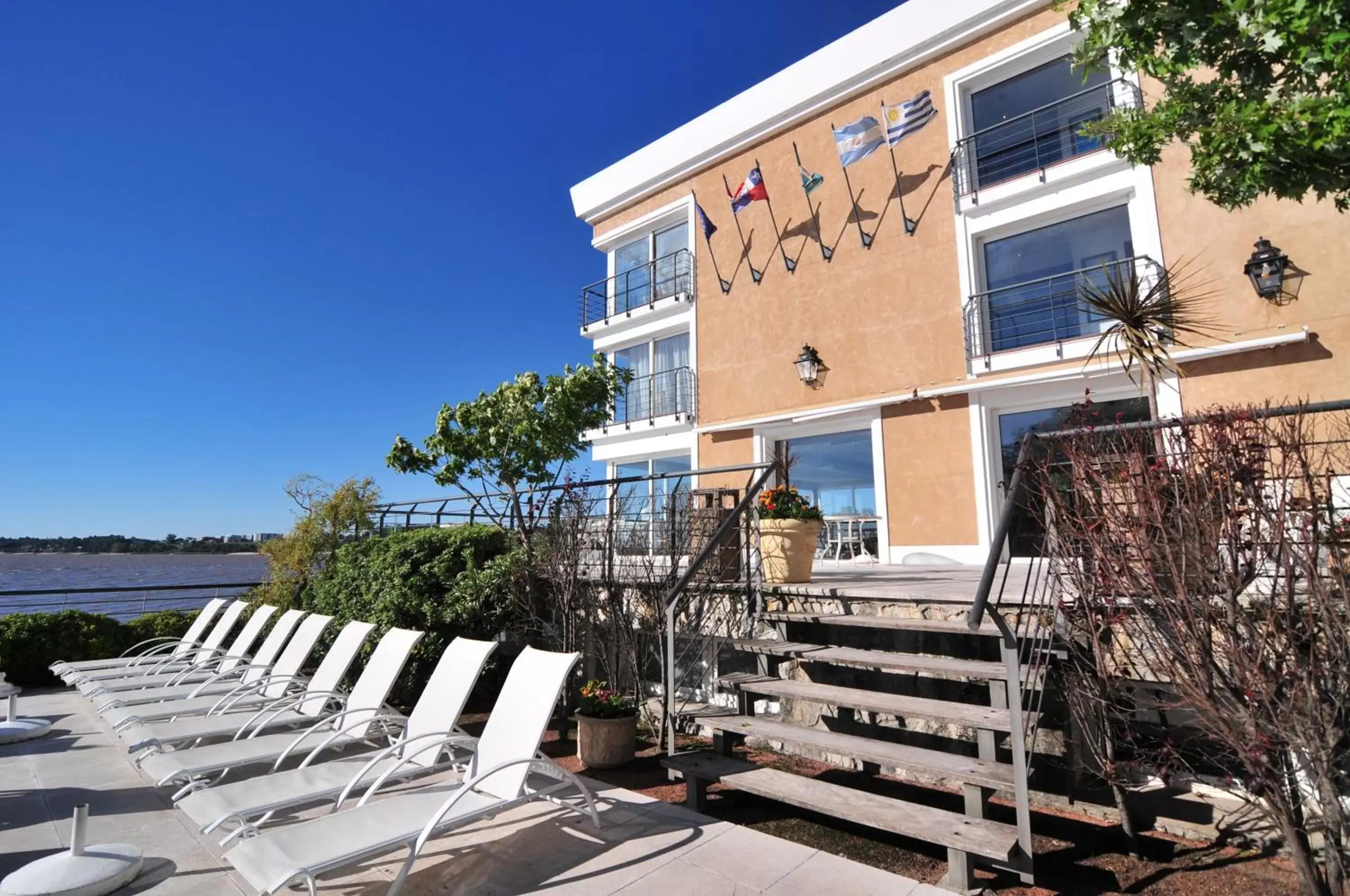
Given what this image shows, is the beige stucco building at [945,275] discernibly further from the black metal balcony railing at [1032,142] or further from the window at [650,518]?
the window at [650,518]

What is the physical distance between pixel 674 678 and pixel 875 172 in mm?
10362

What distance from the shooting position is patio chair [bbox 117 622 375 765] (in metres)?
5.18

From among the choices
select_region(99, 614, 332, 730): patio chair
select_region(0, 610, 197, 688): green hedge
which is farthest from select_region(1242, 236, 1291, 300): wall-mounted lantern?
select_region(0, 610, 197, 688): green hedge

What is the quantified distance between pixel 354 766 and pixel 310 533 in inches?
311

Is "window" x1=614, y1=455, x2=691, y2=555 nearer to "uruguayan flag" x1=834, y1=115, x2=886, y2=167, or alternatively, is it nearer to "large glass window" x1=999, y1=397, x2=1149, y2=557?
"large glass window" x1=999, y1=397, x2=1149, y2=557

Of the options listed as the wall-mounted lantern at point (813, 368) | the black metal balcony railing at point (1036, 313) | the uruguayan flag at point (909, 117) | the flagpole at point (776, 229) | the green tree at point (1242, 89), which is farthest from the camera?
the flagpole at point (776, 229)

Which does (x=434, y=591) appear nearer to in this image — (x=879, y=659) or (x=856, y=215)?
(x=879, y=659)

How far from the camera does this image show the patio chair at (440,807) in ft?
9.91

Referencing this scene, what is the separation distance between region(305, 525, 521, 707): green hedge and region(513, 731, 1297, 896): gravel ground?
350cm

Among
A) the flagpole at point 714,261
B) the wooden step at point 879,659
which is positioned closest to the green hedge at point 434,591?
the wooden step at point 879,659

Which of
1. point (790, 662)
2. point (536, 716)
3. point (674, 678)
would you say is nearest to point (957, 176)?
point (790, 662)

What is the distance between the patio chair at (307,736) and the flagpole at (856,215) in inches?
399

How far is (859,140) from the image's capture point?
1198 cm

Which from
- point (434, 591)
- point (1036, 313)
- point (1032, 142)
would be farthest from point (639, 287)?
point (434, 591)
